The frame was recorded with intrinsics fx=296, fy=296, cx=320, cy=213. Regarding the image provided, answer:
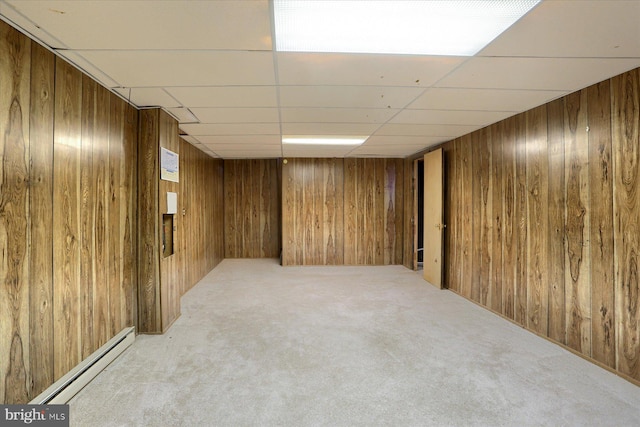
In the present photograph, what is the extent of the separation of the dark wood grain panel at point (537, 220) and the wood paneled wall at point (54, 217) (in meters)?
4.02

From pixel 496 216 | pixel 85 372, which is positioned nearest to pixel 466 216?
pixel 496 216

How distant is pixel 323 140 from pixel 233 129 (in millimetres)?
1421

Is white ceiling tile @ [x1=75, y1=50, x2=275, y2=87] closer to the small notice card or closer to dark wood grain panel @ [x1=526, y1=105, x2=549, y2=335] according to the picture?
the small notice card

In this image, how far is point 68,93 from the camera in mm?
2061

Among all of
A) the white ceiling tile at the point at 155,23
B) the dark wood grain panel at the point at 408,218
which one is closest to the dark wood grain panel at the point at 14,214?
the white ceiling tile at the point at 155,23

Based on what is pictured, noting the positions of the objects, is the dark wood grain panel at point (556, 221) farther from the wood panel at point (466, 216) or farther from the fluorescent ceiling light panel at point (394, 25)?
the fluorescent ceiling light panel at point (394, 25)

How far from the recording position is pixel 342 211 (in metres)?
6.42

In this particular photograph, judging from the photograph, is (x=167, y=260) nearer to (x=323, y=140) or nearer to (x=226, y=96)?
(x=226, y=96)

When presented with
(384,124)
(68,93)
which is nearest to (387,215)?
(384,124)

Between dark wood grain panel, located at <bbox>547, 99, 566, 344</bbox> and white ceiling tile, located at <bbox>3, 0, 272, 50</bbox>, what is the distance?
8.88 feet

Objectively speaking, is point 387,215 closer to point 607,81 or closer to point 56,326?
point 607,81

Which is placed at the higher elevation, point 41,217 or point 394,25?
point 394,25

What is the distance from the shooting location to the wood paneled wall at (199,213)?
443cm

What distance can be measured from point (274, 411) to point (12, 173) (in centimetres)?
206
